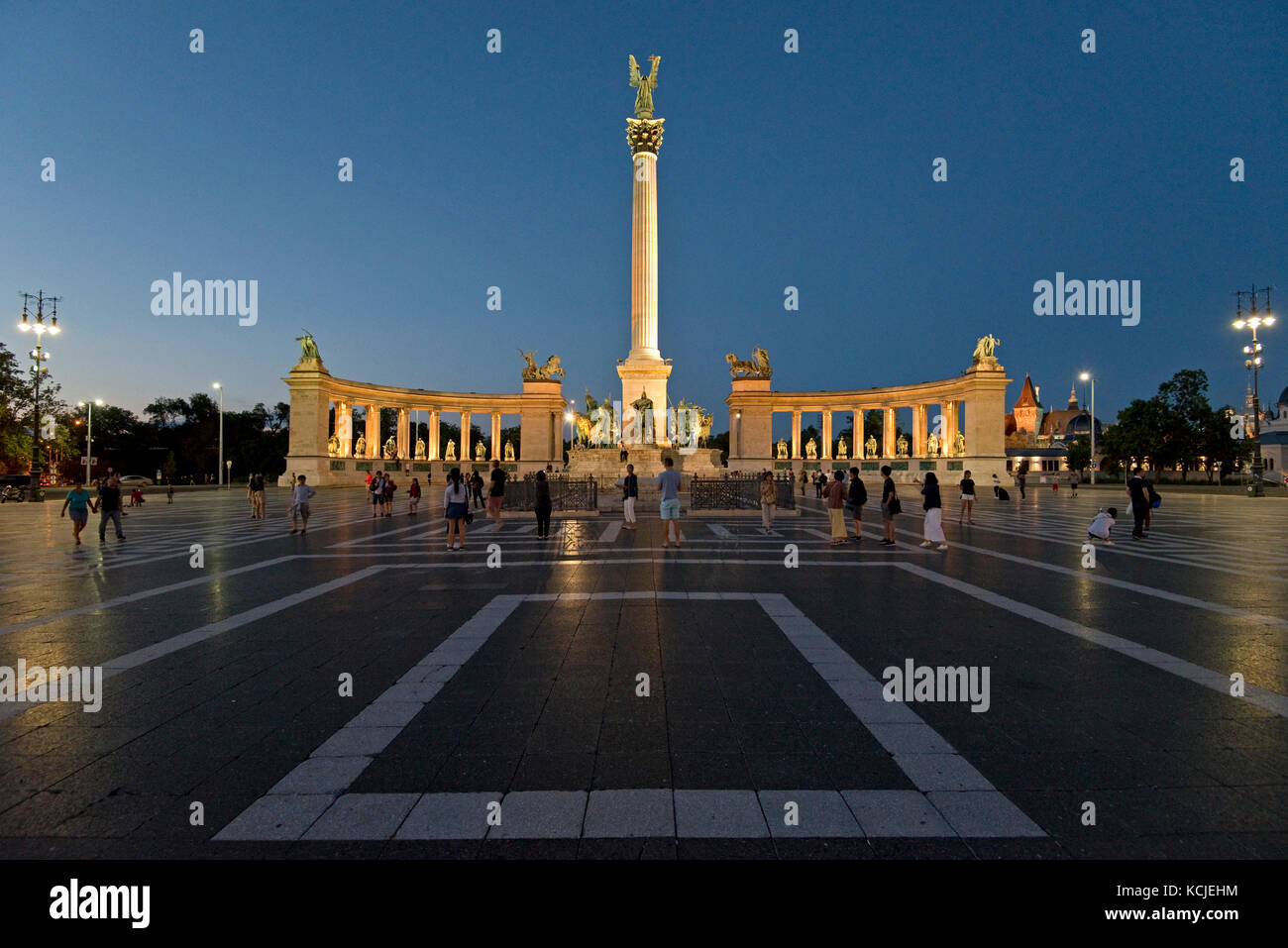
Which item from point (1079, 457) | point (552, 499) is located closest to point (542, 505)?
point (552, 499)

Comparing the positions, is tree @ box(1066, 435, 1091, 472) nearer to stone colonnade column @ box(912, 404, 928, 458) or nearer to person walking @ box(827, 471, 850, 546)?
stone colonnade column @ box(912, 404, 928, 458)

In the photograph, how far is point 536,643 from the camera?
24.6 feet

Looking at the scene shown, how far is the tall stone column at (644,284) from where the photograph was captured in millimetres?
52844

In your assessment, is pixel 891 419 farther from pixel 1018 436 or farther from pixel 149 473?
pixel 149 473

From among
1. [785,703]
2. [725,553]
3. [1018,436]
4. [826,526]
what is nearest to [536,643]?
[785,703]

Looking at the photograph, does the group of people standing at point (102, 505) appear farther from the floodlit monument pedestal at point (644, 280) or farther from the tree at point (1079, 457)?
the tree at point (1079, 457)

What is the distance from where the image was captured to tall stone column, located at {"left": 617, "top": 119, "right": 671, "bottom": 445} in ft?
173

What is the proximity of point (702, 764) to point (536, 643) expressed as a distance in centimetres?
348

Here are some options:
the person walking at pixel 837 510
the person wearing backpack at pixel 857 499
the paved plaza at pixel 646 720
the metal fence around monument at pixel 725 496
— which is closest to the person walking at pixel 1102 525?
the paved plaza at pixel 646 720

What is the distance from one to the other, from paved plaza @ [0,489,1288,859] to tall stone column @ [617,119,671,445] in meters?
42.0

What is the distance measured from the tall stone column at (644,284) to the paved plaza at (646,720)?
42.0 m

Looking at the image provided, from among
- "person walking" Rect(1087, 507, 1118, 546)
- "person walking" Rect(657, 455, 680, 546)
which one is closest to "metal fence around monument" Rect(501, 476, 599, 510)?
"person walking" Rect(657, 455, 680, 546)

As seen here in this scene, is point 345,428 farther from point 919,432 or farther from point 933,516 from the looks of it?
point 933,516
